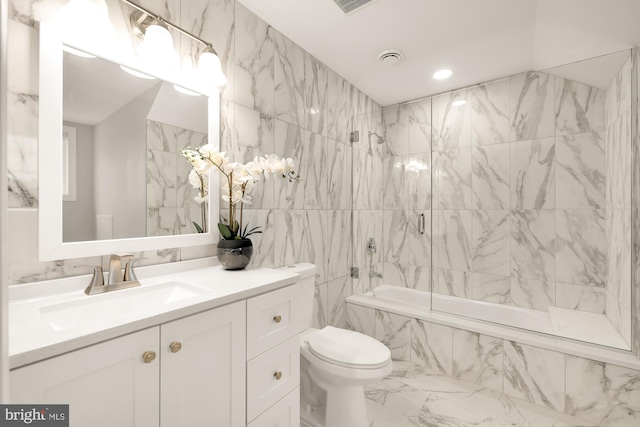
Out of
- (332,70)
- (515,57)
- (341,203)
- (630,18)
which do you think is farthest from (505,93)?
(341,203)

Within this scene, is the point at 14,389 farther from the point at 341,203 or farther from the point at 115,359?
the point at 341,203

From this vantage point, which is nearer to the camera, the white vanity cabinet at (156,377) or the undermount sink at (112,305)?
the white vanity cabinet at (156,377)

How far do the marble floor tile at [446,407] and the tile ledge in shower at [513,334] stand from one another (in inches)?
16.0

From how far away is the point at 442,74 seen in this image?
2453 mm

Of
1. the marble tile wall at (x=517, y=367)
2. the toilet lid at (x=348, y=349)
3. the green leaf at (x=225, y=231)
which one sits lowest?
the marble tile wall at (x=517, y=367)

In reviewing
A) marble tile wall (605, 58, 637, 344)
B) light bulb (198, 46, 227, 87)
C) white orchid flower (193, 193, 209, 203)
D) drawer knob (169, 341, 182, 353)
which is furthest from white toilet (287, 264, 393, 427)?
marble tile wall (605, 58, 637, 344)

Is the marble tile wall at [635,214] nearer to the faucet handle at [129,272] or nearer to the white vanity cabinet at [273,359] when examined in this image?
the white vanity cabinet at [273,359]

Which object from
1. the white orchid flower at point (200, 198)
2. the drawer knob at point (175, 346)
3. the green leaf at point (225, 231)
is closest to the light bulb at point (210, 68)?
the white orchid flower at point (200, 198)

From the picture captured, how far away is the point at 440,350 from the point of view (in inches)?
86.4

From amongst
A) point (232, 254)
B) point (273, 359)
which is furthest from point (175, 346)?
point (232, 254)

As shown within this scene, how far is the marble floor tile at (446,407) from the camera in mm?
1700

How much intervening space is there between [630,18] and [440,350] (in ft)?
7.88

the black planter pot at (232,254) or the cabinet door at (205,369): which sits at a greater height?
the black planter pot at (232,254)

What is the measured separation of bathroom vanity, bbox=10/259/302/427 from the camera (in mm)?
633
